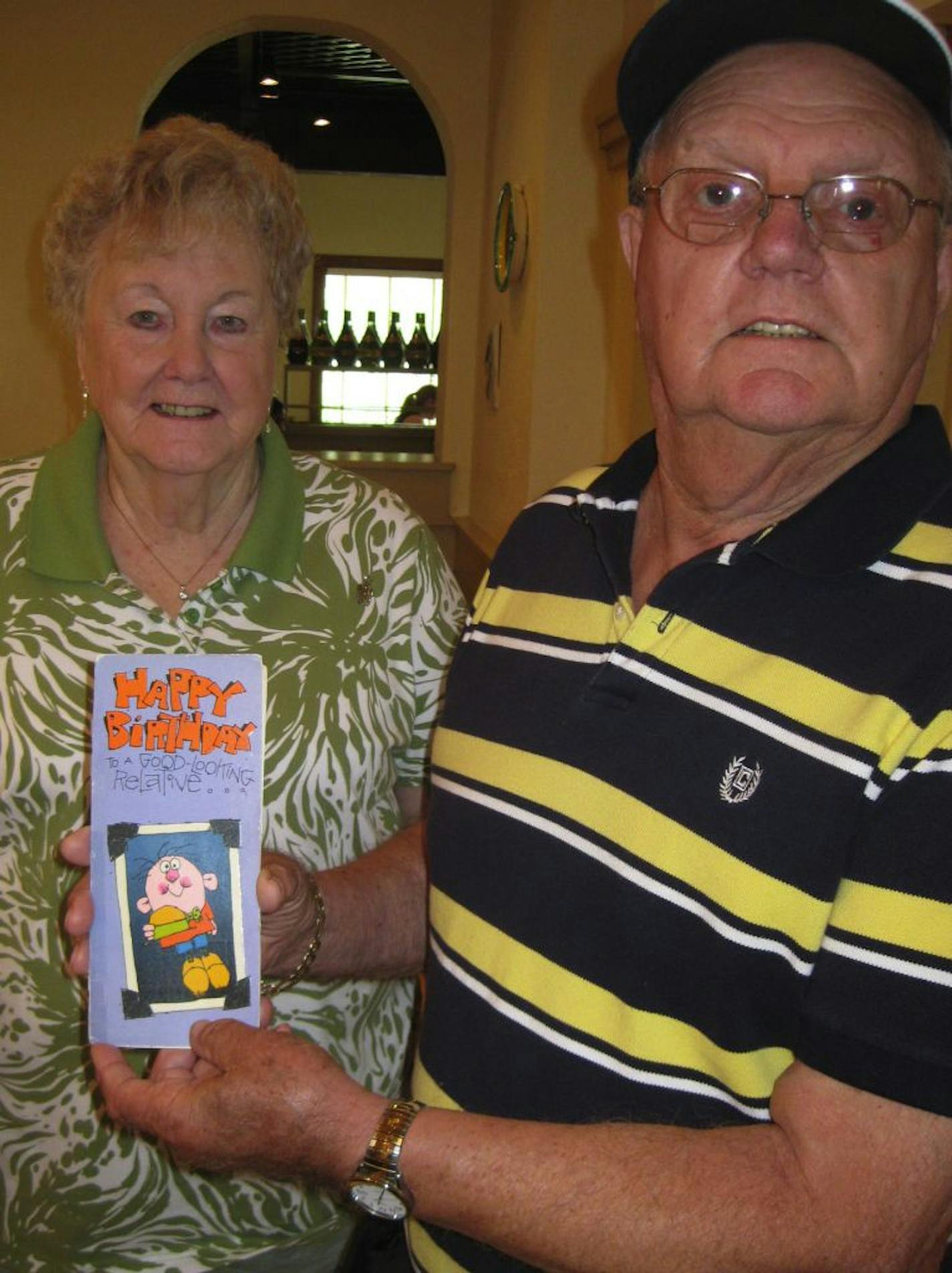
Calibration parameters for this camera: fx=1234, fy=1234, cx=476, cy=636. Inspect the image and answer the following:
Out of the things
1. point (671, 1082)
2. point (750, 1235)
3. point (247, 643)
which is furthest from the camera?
point (247, 643)

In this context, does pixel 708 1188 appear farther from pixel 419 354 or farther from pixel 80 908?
pixel 419 354

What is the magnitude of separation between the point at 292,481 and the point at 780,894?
0.88 metres

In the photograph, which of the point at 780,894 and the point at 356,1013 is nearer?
the point at 780,894

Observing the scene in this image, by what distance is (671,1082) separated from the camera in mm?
925

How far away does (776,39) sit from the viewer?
1.02m

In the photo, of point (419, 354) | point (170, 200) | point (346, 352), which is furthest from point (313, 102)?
point (170, 200)

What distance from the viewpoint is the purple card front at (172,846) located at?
3.74ft

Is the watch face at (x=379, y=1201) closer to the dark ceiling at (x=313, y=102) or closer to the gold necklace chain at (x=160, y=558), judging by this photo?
the gold necklace chain at (x=160, y=558)

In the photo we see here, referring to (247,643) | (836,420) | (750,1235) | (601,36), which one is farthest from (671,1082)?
(601,36)

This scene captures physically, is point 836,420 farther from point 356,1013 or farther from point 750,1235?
point 356,1013

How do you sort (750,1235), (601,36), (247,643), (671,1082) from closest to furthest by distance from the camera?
(750,1235), (671,1082), (247,643), (601,36)

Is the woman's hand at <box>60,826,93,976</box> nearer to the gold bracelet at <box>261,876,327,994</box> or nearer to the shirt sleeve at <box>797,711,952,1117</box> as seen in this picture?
the gold bracelet at <box>261,876,327,994</box>

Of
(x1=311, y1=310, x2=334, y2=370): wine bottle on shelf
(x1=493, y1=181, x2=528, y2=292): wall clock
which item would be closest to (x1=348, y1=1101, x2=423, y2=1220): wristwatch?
(x1=493, y1=181, x2=528, y2=292): wall clock

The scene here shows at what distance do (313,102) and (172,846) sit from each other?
32.4 feet
